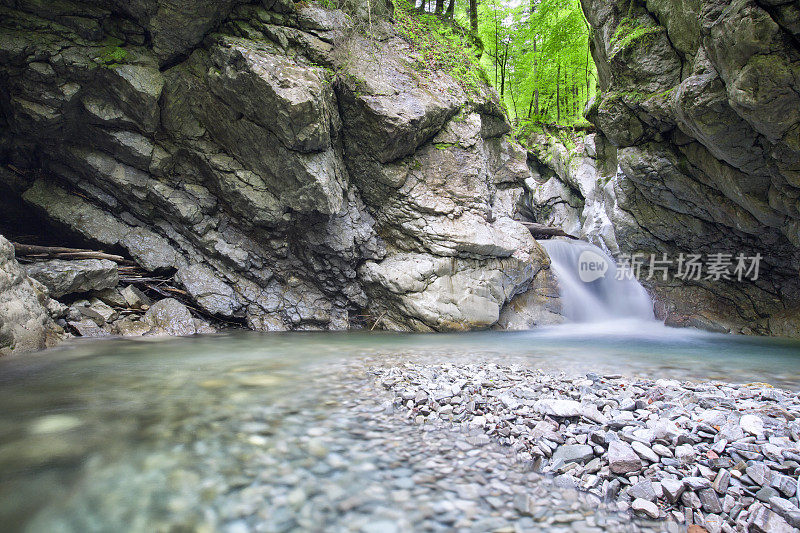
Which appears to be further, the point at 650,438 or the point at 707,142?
the point at 707,142

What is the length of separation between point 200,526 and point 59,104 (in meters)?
10.4

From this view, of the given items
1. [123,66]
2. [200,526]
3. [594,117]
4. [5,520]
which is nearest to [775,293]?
[594,117]

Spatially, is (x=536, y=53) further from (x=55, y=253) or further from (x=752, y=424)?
(x=55, y=253)

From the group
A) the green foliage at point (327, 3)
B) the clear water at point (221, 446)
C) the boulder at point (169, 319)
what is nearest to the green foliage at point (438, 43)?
the green foliage at point (327, 3)

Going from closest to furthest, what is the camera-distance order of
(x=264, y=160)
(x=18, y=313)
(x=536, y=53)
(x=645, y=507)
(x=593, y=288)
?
(x=645, y=507) → (x=18, y=313) → (x=264, y=160) → (x=593, y=288) → (x=536, y=53)

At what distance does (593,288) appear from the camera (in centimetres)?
1489

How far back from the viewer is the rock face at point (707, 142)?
19.1 feet

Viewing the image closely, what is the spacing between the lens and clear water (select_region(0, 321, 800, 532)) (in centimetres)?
212

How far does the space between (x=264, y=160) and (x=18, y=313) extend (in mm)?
5807

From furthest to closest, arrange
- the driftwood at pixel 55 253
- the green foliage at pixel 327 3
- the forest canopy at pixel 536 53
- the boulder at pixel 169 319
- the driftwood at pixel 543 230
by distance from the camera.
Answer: the driftwood at pixel 543 230
the forest canopy at pixel 536 53
the green foliage at pixel 327 3
the boulder at pixel 169 319
the driftwood at pixel 55 253

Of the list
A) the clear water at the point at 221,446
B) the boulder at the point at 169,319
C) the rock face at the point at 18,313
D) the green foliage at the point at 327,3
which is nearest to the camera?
the clear water at the point at 221,446

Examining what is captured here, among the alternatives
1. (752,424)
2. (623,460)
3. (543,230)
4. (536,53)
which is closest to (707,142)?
(752,424)

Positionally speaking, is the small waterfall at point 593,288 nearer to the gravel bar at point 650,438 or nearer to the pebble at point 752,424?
the gravel bar at point 650,438

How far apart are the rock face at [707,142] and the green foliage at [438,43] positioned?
4.20 meters
